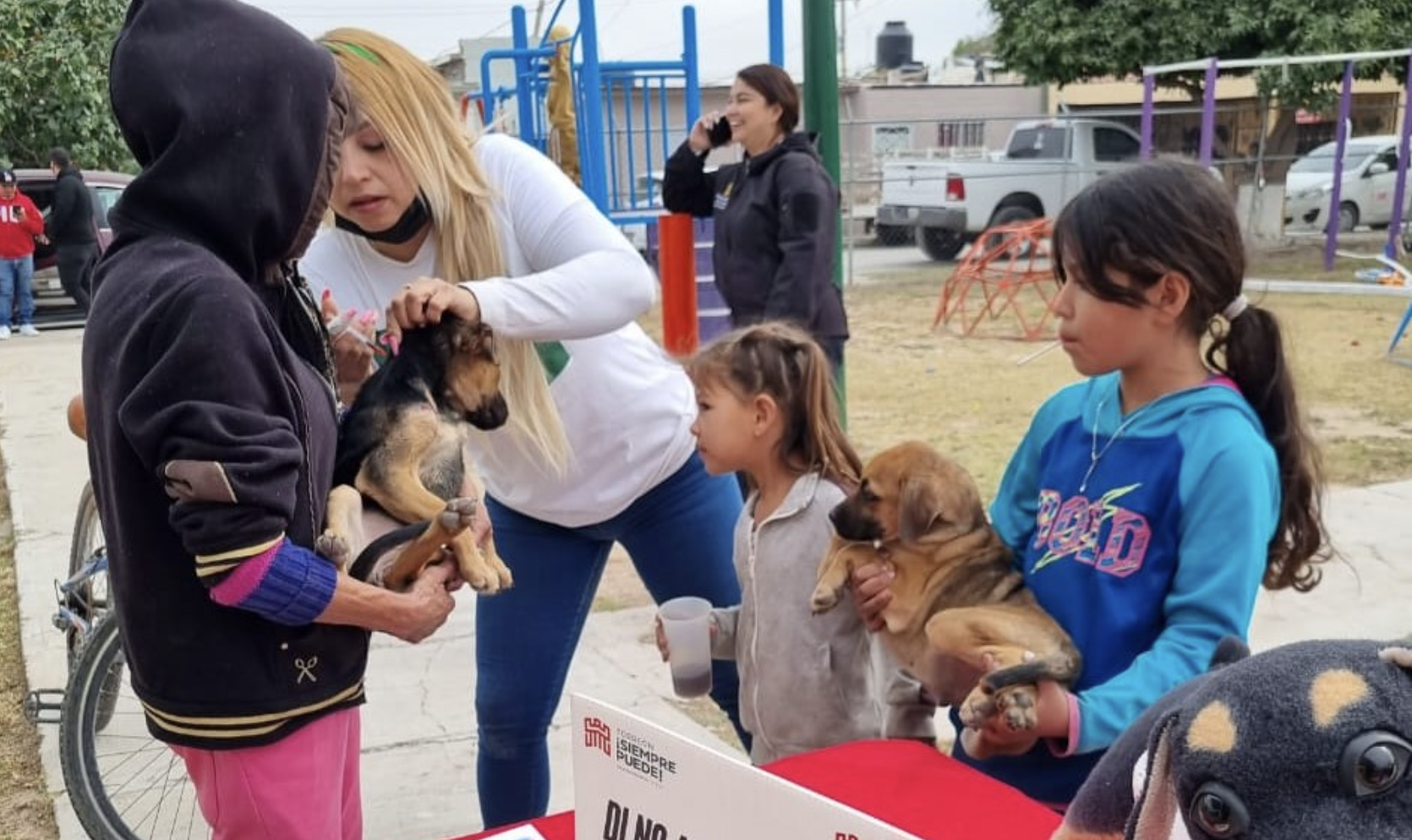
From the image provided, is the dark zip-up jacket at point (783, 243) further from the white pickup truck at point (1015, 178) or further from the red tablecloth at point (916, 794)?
the white pickup truck at point (1015, 178)

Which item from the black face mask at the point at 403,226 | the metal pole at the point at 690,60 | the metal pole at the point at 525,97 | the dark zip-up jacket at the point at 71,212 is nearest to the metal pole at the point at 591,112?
the metal pole at the point at 690,60

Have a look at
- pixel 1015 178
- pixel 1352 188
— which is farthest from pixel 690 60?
pixel 1352 188

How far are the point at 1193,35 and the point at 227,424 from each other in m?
19.4

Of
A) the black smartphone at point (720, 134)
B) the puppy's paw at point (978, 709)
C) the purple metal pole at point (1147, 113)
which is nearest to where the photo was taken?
the puppy's paw at point (978, 709)

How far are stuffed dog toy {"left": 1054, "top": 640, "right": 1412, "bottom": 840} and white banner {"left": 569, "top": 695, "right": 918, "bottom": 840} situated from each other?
1.02 ft

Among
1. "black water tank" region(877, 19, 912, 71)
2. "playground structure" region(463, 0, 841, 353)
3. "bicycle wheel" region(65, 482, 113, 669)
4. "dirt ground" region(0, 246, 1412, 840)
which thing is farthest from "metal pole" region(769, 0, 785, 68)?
"black water tank" region(877, 19, 912, 71)

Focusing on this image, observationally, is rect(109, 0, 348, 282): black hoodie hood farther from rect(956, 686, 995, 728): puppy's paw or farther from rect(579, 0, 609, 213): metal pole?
rect(579, 0, 609, 213): metal pole

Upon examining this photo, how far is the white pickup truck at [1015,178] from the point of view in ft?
56.4

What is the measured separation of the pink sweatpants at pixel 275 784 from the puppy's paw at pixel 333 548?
0.24 m

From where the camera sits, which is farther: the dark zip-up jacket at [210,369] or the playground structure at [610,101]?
the playground structure at [610,101]

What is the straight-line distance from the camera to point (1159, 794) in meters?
0.97

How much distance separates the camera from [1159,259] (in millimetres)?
1723

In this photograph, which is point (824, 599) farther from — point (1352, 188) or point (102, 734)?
point (1352, 188)

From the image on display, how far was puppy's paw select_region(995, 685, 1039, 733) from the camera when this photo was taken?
1.58 meters
